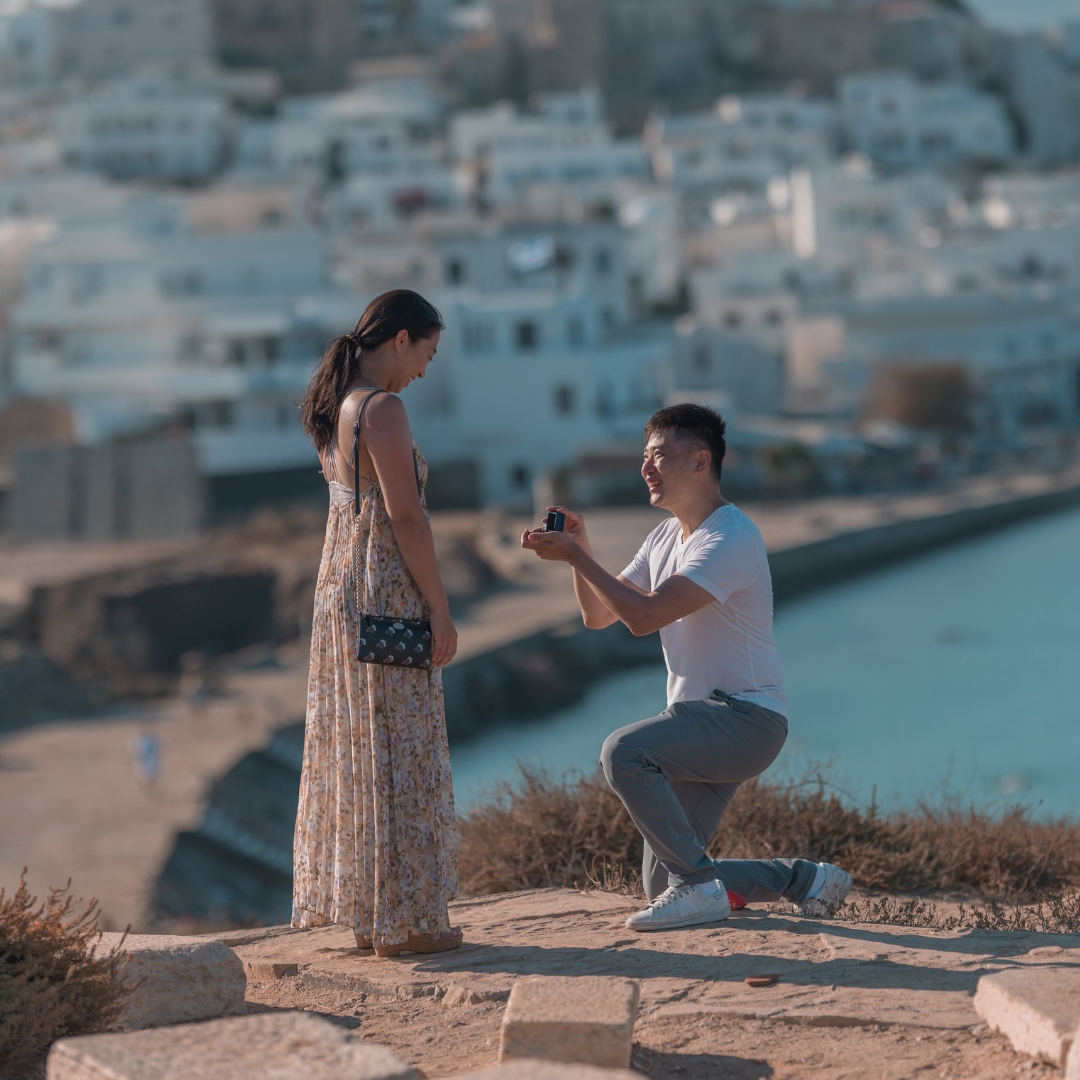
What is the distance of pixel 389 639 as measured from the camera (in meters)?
4.02

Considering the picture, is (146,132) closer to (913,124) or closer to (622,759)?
(913,124)

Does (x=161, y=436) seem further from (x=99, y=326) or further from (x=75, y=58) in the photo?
(x=75, y=58)

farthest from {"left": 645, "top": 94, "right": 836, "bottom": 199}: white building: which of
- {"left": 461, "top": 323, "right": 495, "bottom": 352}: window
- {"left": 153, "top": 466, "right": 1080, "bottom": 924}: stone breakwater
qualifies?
{"left": 153, "top": 466, "right": 1080, "bottom": 924}: stone breakwater

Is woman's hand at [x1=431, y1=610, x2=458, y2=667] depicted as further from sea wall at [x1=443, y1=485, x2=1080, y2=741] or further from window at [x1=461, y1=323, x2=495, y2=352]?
window at [x1=461, y1=323, x2=495, y2=352]

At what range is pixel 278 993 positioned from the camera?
4102 millimetres

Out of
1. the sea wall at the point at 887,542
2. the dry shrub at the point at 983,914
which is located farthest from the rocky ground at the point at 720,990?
Answer: the sea wall at the point at 887,542

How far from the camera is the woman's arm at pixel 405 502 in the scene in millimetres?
4004

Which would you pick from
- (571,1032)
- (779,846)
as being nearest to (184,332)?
(779,846)

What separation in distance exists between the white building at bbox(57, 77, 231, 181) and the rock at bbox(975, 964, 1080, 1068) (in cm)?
6495

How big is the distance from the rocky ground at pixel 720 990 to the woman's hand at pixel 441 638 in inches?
30.2

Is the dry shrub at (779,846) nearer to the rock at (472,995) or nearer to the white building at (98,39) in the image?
the rock at (472,995)

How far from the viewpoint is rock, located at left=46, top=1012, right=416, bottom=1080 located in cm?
285

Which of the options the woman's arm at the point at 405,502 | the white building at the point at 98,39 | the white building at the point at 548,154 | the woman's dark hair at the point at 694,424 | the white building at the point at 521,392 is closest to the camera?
the woman's arm at the point at 405,502

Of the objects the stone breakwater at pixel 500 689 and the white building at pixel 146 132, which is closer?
the stone breakwater at pixel 500 689
